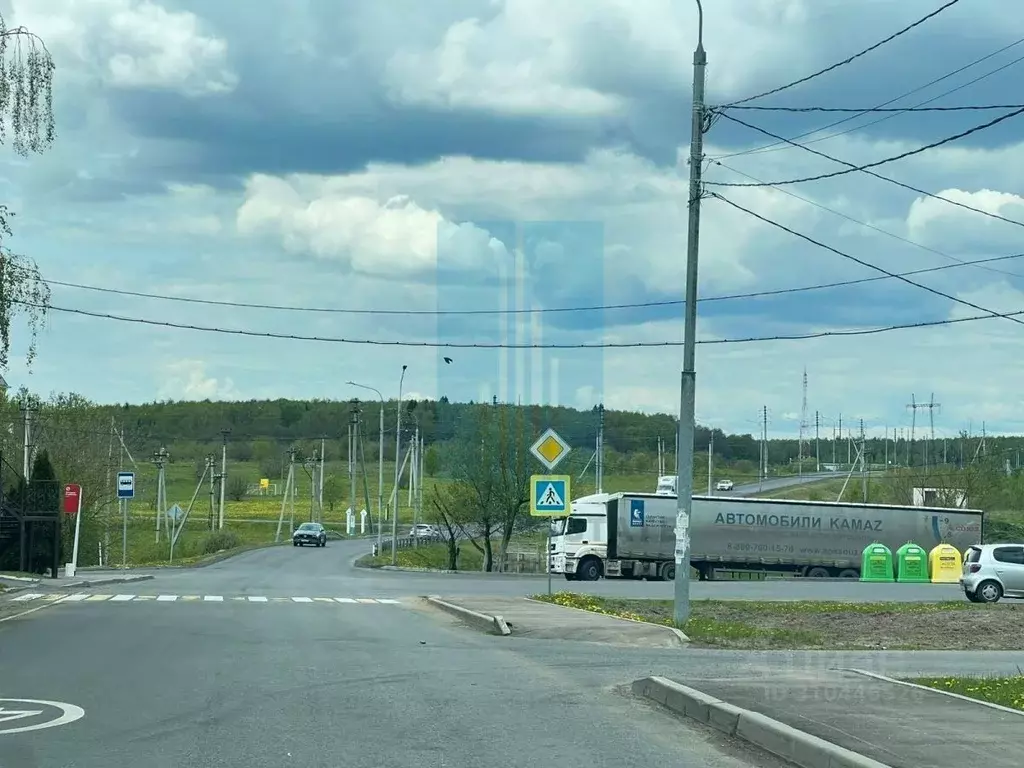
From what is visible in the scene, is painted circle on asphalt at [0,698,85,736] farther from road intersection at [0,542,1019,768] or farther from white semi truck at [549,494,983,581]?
white semi truck at [549,494,983,581]

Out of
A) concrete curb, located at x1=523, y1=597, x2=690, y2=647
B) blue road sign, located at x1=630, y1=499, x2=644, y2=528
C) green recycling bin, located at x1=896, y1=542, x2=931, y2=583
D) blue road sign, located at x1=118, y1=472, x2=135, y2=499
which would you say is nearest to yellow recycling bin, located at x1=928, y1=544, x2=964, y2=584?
green recycling bin, located at x1=896, y1=542, x2=931, y2=583

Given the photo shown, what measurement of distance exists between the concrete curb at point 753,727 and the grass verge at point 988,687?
2590mm

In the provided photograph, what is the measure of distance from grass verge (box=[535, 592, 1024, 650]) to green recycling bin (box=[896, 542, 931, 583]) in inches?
819

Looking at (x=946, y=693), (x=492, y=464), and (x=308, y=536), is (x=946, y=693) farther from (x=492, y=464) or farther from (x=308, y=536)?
(x=308, y=536)

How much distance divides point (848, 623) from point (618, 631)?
522 centimetres

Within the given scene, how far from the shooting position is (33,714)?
10.4 m

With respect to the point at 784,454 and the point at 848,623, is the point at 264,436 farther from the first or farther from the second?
the point at 848,623

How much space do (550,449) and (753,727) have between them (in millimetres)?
15278

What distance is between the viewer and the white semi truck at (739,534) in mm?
48844

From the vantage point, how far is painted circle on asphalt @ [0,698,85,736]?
9789 mm

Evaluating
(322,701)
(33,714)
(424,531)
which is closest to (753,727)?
(322,701)

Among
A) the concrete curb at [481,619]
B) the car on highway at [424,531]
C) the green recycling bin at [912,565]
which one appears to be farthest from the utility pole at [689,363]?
the car on highway at [424,531]

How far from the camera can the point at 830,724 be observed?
30.6 ft

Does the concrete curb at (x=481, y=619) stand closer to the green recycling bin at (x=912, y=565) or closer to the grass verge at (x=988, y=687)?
the grass verge at (x=988, y=687)
